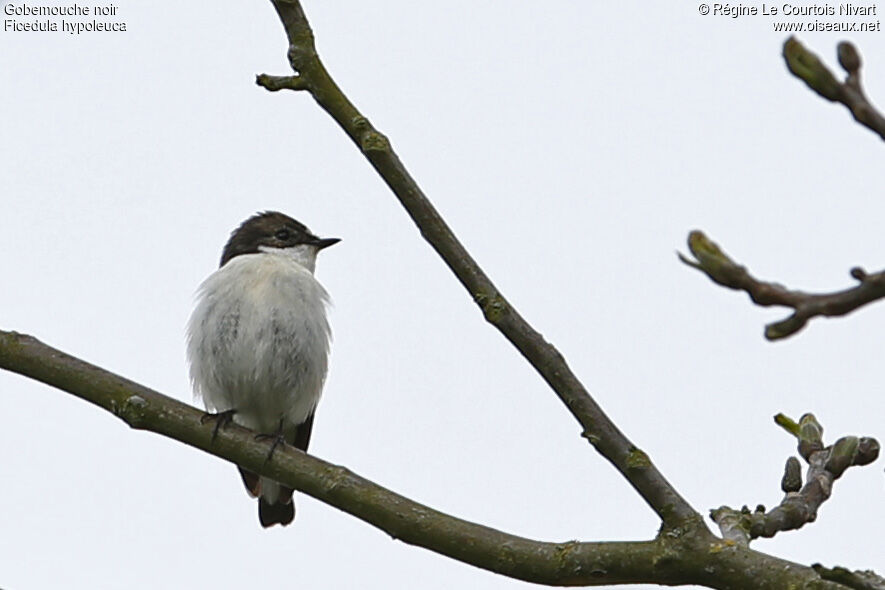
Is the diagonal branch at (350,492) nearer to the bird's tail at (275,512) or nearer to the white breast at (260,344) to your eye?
the white breast at (260,344)

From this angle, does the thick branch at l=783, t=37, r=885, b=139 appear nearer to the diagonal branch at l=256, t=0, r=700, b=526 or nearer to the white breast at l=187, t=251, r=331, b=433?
the diagonal branch at l=256, t=0, r=700, b=526

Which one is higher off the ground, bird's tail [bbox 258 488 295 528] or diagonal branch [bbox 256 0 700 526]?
bird's tail [bbox 258 488 295 528]

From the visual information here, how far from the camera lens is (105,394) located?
4215mm

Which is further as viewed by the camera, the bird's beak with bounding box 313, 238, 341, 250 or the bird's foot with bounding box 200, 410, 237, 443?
the bird's beak with bounding box 313, 238, 341, 250

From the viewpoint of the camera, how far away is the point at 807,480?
435 cm

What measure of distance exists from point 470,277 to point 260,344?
3.69 m

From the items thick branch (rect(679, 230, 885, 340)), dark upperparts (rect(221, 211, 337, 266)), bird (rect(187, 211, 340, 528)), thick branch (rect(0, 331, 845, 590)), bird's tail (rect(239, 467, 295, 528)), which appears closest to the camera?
thick branch (rect(679, 230, 885, 340))

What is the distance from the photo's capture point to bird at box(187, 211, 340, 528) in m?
7.23

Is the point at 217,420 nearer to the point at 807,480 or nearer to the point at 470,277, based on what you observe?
the point at 470,277

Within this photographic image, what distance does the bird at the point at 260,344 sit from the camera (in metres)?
7.23

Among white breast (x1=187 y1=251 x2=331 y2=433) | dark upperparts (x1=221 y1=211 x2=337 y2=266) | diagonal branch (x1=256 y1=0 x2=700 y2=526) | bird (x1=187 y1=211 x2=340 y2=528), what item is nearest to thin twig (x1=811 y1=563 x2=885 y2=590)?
diagonal branch (x1=256 y1=0 x2=700 y2=526)

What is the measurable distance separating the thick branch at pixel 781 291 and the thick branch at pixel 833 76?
0.24 m

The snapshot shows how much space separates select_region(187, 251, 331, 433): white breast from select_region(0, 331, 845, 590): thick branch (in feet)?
9.09

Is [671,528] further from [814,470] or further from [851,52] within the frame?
[851,52]
